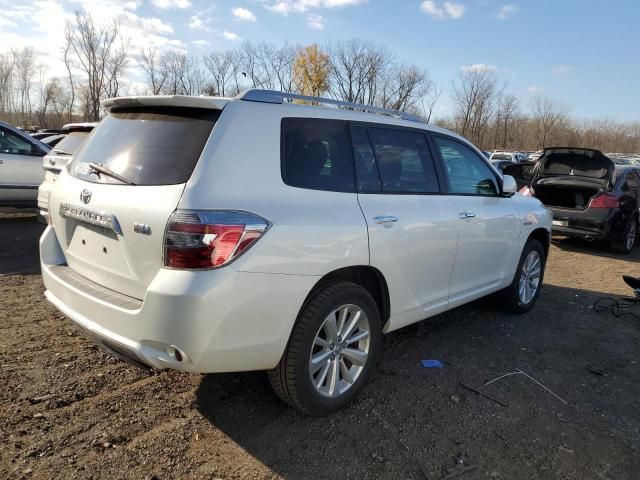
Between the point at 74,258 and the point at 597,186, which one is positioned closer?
the point at 74,258

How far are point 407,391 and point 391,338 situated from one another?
0.96m

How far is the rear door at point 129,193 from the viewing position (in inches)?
94.0

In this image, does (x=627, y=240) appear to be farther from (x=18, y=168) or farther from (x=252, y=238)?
(x=18, y=168)

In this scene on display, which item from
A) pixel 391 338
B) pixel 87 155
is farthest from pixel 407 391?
pixel 87 155

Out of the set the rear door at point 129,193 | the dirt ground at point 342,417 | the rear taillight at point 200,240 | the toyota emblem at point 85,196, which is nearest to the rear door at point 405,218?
the dirt ground at point 342,417

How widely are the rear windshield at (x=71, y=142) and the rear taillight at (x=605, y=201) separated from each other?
29.0 ft

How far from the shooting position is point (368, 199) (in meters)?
3.06

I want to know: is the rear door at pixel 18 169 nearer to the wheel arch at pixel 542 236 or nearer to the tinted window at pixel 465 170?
the tinted window at pixel 465 170

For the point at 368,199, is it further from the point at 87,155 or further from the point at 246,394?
the point at 87,155

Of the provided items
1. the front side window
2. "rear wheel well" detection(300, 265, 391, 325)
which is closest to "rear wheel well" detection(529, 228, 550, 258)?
"rear wheel well" detection(300, 265, 391, 325)

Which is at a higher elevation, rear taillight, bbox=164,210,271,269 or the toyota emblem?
the toyota emblem

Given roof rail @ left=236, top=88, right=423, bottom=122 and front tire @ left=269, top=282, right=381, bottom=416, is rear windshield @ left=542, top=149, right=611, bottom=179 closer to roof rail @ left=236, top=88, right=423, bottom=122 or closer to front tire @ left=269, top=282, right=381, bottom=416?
roof rail @ left=236, top=88, right=423, bottom=122

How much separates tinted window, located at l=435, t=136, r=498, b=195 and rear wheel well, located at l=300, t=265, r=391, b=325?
116cm

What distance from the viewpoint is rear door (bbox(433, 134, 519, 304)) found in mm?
3881
